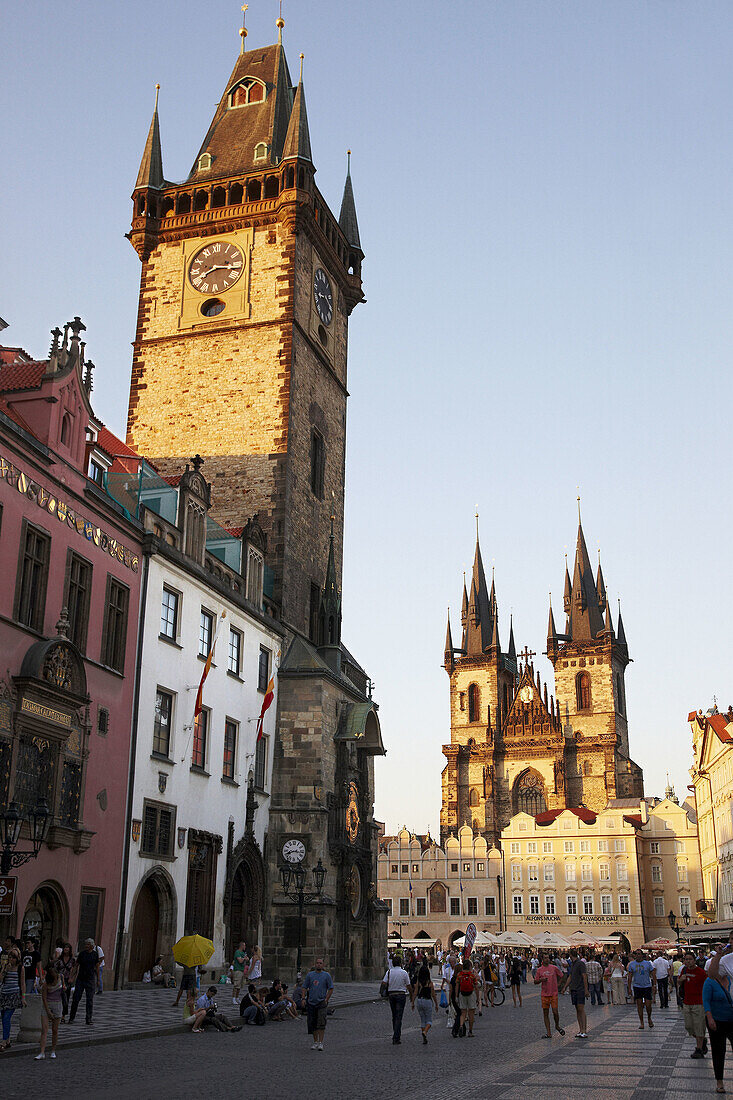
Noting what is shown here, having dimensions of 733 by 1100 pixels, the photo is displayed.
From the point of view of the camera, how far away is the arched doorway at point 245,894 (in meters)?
30.3

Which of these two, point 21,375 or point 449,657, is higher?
point 449,657

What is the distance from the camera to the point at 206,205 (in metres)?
43.5

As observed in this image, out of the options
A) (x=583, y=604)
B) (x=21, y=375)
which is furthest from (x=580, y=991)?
(x=583, y=604)

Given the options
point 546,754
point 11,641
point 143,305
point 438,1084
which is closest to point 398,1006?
point 438,1084

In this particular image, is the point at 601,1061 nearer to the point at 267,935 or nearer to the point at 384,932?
the point at 267,935

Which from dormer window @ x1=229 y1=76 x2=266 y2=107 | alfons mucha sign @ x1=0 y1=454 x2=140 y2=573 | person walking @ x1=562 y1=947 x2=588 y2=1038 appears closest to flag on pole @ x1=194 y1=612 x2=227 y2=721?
alfons mucha sign @ x1=0 y1=454 x2=140 y2=573

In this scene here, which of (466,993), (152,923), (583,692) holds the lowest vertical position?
(466,993)

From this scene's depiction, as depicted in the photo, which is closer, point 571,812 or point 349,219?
point 349,219

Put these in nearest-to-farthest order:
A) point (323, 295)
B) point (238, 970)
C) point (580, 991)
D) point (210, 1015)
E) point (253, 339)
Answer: point (210, 1015) → point (580, 991) → point (238, 970) → point (253, 339) → point (323, 295)

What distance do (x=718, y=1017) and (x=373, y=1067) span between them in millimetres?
4424

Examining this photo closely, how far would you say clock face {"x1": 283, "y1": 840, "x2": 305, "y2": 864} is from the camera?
32.5m

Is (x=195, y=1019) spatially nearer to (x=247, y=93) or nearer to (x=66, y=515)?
(x=66, y=515)

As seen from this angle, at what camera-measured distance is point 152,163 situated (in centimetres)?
4497

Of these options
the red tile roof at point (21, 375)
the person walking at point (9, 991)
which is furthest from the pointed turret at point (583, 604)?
the person walking at point (9, 991)
